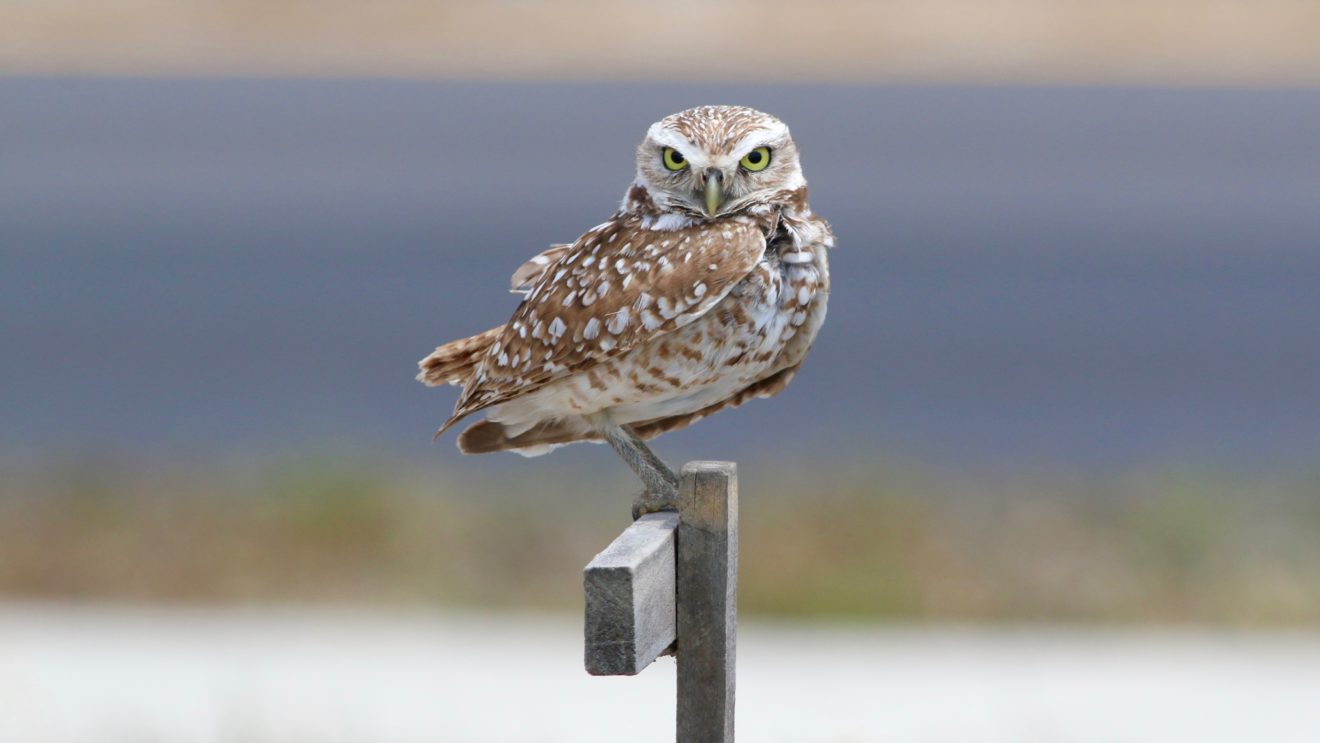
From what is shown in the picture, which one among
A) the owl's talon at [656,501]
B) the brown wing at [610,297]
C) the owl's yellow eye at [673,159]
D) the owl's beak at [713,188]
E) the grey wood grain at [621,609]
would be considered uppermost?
the owl's yellow eye at [673,159]

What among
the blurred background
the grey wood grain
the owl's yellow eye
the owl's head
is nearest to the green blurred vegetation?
the blurred background

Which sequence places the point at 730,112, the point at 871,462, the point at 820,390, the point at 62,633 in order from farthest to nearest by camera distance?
the point at 820,390 → the point at 871,462 → the point at 62,633 → the point at 730,112

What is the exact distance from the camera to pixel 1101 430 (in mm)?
10672

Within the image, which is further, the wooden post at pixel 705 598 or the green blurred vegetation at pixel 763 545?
the green blurred vegetation at pixel 763 545

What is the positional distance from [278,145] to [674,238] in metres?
19.2

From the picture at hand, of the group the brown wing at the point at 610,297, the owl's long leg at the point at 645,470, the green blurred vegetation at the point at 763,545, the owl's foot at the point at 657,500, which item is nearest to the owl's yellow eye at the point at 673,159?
the brown wing at the point at 610,297

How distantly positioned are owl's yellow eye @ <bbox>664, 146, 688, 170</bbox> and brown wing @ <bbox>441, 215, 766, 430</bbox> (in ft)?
0.42

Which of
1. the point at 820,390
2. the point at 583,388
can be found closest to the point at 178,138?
the point at 820,390

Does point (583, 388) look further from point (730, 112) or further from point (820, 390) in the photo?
point (820, 390)

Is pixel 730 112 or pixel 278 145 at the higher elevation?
pixel 278 145

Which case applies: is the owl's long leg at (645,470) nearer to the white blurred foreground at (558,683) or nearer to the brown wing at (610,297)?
the brown wing at (610,297)

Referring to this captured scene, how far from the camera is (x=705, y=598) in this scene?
3.39m

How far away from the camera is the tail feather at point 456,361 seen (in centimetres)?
398

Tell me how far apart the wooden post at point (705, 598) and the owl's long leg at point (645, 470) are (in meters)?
0.43
